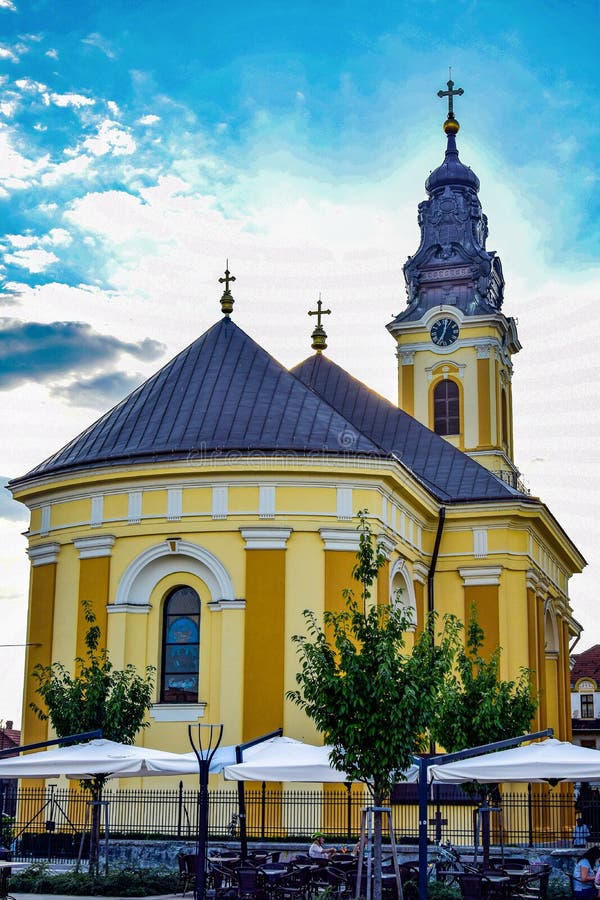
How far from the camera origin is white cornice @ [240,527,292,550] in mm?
28141

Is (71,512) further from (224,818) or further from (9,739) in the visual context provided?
(9,739)

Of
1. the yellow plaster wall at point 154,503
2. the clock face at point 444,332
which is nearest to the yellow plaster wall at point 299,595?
the yellow plaster wall at point 154,503

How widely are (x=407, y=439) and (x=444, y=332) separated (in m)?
7.00

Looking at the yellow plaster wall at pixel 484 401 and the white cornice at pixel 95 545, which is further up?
the yellow plaster wall at pixel 484 401

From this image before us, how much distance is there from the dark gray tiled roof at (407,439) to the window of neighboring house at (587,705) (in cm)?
4608

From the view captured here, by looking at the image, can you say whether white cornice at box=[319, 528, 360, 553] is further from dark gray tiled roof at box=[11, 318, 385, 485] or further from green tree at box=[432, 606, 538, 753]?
green tree at box=[432, 606, 538, 753]

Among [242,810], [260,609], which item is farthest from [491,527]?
[242,810]

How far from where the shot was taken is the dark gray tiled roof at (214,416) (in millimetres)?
28875

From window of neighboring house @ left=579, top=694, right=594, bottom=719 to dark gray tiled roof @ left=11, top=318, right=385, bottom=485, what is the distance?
5452 centimetres

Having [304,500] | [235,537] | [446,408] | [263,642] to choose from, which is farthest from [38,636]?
[446,408]

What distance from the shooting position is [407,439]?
3891 centimetres

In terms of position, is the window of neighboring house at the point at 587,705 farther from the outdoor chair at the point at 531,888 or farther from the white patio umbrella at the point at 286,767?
the outdoor chair at the point at 531,888

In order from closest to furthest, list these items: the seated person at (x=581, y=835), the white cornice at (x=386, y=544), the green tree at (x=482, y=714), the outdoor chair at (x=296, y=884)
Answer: the outdoor chair at (x=296, y=884) < the green tree at (x=482, y=714) < the seated person at (x=581, y=835) < the white cornice at (x=386, y=544)

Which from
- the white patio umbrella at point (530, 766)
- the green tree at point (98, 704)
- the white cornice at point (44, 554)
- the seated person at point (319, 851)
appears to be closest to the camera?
the white patio umbrella at point (530, 766)
